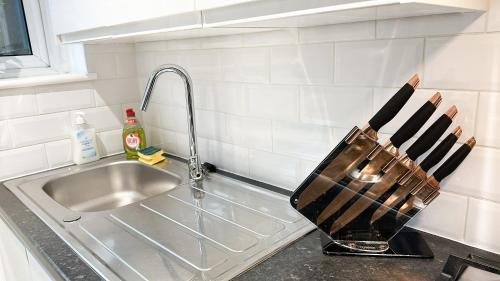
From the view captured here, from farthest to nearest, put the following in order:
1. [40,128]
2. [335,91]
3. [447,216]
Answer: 1. [40,128]
2. [335,91]
3. [447,216]

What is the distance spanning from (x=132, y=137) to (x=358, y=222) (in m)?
1.04

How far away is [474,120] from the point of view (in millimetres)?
752

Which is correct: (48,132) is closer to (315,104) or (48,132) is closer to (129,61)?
(129,61)

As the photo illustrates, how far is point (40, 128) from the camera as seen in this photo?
4.62 feet

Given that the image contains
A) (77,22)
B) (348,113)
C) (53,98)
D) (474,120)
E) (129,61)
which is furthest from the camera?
(129,61)

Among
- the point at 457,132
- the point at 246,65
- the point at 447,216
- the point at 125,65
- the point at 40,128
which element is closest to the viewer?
the point at 457,132

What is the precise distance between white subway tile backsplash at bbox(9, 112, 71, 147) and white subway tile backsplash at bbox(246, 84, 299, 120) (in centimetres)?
76

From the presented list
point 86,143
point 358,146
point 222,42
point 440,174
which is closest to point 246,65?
point 222,42

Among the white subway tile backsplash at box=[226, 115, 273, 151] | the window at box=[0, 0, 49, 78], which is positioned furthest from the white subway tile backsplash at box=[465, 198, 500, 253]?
the window at box=[0, 0, 49, 78]

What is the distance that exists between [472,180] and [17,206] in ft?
3.98

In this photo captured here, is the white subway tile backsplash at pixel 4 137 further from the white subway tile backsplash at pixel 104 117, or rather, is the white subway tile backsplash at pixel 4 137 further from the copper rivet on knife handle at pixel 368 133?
the copper rivet on knife handle at pixel 368 133

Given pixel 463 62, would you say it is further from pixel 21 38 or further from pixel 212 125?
pixel 21 38

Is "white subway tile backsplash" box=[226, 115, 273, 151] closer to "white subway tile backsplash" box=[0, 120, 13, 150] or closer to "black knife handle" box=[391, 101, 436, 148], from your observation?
"black knife handle" box=[391, 101, 436, 148]

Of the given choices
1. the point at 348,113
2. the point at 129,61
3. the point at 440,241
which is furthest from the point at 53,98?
the point at 440,241
